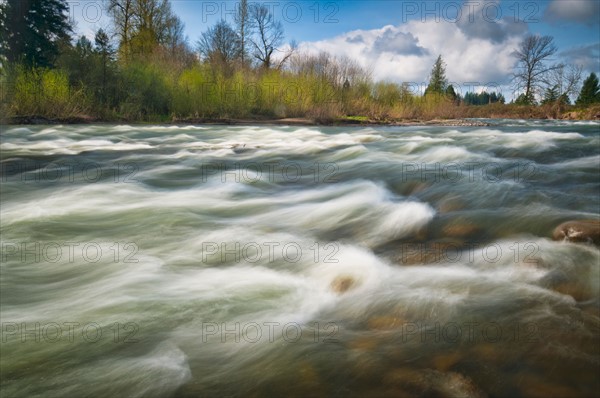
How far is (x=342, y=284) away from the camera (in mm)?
2596

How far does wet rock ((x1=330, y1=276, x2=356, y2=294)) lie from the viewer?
8.32ft

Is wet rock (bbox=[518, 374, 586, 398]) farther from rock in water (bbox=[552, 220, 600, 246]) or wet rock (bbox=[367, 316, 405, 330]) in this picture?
rock in water (bbox=[552, 220, 600, 246])

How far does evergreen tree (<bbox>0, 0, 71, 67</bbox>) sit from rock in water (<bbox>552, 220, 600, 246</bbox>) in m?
25.1

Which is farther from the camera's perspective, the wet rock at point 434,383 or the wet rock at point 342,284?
the wet rock at point 342,284

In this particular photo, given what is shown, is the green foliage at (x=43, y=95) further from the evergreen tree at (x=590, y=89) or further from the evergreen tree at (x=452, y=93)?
the evergreen tree at (x=590, y=89)

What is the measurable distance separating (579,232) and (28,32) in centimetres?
2822

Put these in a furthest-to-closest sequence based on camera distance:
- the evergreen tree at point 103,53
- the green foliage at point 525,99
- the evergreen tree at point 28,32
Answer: the green foliage at point 525,99 < the evergreen tree at point 28,32 < the evergreen tree at point 103,53

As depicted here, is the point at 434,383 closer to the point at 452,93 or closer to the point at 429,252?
the point at 429,252

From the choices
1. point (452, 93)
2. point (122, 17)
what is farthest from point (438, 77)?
point (122, 17)

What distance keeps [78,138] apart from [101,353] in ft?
36.6

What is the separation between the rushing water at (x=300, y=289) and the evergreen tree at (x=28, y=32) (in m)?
21.4

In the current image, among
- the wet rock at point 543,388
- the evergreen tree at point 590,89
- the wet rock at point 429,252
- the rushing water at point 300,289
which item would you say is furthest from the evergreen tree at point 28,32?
the evergreen tree at point 590,89

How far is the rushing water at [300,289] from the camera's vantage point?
1717 millimetres

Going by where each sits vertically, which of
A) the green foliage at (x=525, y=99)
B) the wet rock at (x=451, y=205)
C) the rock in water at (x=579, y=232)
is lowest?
A: the rock in water at (x=579, y=232)
